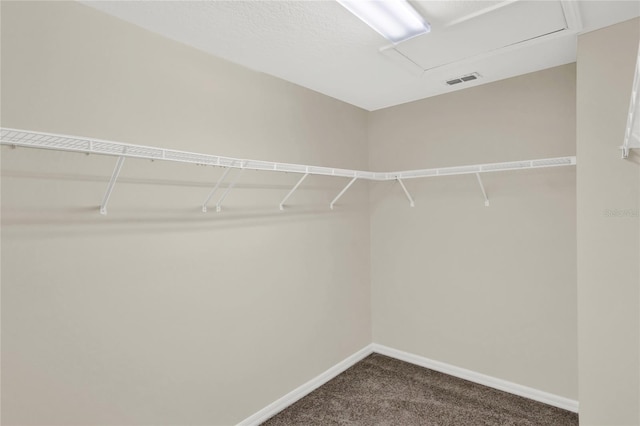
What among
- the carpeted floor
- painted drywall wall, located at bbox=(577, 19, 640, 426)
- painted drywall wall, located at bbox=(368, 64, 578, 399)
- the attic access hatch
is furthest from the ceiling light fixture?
the carpeted floor

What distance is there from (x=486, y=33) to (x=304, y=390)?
2.68 meters

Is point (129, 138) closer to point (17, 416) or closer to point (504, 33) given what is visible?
point (17, 416)

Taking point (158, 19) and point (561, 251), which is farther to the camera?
point (561, 251)

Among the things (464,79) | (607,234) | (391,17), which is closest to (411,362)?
(607,234)

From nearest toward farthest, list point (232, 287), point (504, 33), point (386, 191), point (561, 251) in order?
point (504, 33) < point (232, 287) < point (561, 251) < point (386, 191)

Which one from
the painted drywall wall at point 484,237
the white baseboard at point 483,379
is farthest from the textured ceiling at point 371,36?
the white baseboard at point 483,379

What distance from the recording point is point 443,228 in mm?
2945

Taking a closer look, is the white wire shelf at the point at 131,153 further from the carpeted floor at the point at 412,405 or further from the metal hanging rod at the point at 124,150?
the carpeted floor at the point at 412,405

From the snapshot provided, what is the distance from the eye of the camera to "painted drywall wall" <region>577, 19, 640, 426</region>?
178 cm

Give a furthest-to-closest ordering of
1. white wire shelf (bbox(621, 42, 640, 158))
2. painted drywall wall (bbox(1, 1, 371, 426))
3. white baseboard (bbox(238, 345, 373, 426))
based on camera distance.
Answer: white baseboard (bbox(238, 345, 373, 426)) → painted drywall wall (bbox(1, 1, 371, 426)) → white wire shelf (bbox(621, 42, 640, 158))

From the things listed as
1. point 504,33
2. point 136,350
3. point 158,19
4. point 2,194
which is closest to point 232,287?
point 136,350

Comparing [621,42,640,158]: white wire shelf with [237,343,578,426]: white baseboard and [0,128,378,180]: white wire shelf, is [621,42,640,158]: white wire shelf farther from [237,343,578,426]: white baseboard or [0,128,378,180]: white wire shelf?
[237,343,578,426]: white baseboard

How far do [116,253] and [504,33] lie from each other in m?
2.32

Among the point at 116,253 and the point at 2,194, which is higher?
the point at 2,194
